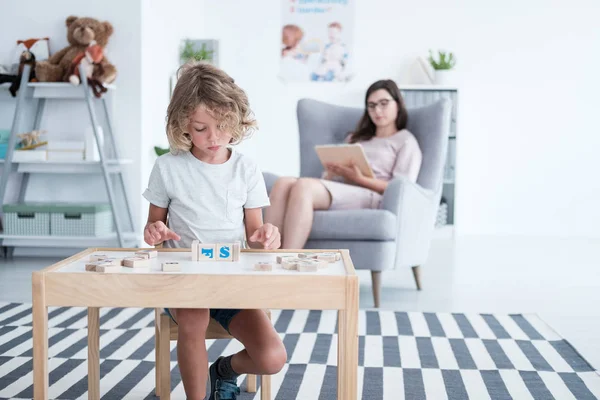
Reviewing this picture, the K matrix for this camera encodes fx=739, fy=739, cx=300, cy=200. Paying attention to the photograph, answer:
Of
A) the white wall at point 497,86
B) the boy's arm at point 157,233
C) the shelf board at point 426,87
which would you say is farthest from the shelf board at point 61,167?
the boy's arm at point 157,233

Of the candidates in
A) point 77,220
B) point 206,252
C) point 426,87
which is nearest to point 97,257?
point 206,252

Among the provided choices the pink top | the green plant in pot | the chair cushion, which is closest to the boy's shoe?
the chair cushion

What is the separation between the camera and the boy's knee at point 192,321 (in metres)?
1.40

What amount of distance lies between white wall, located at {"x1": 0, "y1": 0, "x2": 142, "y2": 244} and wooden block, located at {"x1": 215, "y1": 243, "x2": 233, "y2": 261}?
9.25 ft

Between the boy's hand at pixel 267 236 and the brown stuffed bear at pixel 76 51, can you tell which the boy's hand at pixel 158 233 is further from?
the brown stuffed bear at pixel 76 51

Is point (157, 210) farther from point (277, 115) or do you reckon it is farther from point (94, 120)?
point (277, 115)

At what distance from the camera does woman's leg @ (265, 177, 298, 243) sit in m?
2.90

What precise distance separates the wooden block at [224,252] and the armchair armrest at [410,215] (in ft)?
5.48

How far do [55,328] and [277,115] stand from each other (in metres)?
3.42

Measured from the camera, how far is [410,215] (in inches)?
118

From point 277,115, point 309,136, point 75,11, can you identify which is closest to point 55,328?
point 309,136

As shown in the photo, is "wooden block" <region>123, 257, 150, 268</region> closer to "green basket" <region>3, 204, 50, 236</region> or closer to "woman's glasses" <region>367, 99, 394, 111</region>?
"woman's glasses" <region>367, 99, 394, 111</region>

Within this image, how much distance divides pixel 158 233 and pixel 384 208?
1.63 meters

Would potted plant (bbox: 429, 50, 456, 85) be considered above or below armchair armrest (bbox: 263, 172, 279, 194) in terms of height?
above
